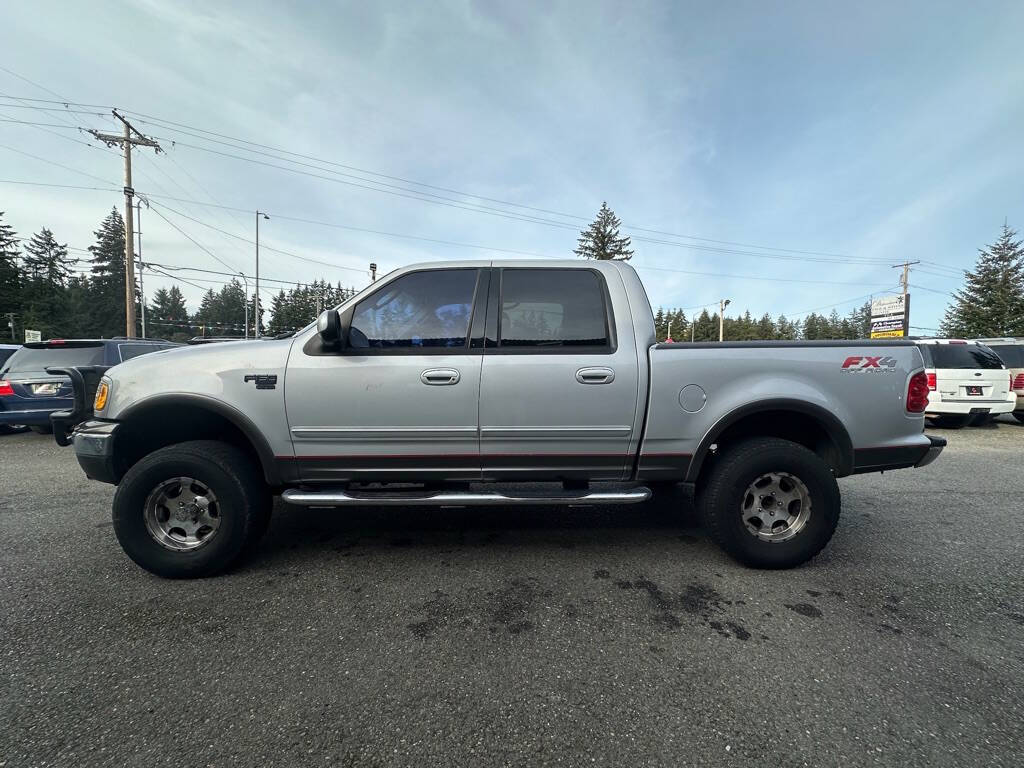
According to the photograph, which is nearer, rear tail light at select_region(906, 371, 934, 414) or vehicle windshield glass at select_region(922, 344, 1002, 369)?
rear tail light at select_region(906, 371, 934, 414)

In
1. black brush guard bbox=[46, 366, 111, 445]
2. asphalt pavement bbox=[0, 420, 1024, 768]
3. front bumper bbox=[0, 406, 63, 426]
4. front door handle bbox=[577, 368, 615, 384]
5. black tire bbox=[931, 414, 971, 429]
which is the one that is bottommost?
asphalt pavement bbox=[0, 420, 1024, 768]

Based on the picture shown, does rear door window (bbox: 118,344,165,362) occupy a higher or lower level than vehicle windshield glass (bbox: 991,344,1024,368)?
lower

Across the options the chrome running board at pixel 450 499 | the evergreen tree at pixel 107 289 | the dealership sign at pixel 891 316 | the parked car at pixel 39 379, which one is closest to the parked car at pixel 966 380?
the chrome running board at pixel 450 499

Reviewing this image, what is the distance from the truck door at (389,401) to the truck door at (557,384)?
0.51 ft

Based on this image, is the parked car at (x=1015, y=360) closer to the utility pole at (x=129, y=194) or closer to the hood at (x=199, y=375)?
the hood at (x=199, y=375)

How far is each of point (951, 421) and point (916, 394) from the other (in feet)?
32.3

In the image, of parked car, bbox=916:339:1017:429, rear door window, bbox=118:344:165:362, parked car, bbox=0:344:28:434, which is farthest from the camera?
parked car, bbox=916:339:1017:429

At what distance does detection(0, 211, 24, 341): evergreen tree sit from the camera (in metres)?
40.1

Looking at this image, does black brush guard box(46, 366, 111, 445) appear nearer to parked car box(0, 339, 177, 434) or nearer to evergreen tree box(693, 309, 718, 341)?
parked car box(0, 339, 177, 434)

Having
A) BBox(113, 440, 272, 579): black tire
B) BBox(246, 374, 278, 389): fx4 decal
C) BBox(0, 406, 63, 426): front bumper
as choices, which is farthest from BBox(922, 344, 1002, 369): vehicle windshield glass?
BBox(0, 406, 63, 426): front bumper

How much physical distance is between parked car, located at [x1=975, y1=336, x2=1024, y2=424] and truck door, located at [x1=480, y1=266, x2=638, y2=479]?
1141 centimetres

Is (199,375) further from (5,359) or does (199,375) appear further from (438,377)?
(5,359)

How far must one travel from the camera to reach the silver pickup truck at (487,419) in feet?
9.50

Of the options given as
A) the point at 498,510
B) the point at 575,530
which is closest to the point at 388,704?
the point at 575,530
